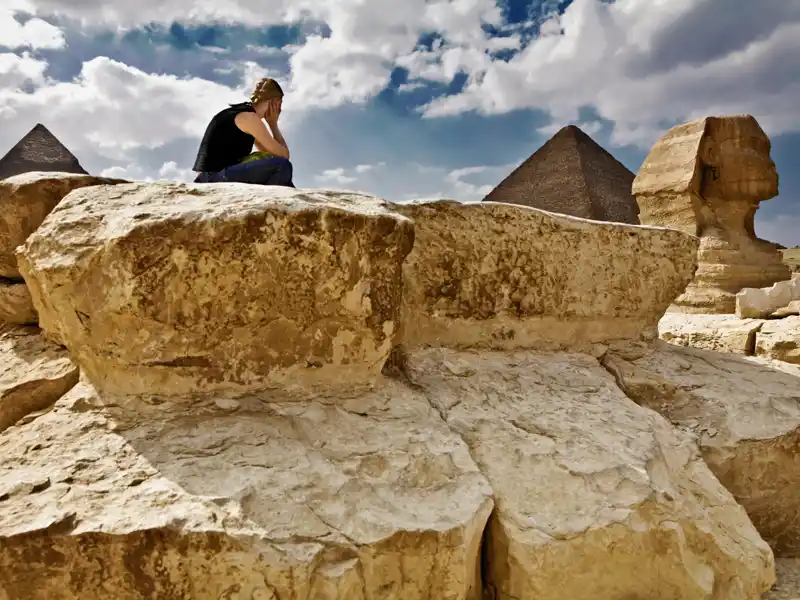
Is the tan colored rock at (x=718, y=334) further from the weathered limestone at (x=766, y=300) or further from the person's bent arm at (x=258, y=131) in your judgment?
the person's bent arm at (x=258, y=131)

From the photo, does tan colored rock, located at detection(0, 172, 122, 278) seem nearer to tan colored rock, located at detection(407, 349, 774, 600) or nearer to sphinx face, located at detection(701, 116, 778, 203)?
tan colored rock, located at detection(407, 349, 774, 600)

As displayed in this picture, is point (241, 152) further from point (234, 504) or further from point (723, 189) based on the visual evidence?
point (723, 189)

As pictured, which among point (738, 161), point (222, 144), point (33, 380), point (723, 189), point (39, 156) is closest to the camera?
point (33, 380)

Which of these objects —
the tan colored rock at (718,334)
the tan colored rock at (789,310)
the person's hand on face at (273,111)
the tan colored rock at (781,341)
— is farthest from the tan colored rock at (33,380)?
the tan colored rock at (789,310)

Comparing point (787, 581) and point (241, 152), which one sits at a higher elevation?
point (241, 152)

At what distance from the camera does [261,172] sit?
8.05 feet

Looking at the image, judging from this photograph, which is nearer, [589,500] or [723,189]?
[589,500]

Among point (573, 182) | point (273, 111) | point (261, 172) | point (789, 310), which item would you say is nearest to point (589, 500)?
point (261, 172)

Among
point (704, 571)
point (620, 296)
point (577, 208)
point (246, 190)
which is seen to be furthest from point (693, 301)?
point (577, 208)

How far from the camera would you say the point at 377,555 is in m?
1.14

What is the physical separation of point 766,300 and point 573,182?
12086 millimetres

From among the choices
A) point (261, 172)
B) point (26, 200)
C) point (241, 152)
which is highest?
point (241, 152)

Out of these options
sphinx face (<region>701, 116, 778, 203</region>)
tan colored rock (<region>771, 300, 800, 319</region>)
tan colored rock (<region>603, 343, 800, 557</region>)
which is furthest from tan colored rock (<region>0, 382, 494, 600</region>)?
sphinx face (<region>701, 116, 778, 203</region>)

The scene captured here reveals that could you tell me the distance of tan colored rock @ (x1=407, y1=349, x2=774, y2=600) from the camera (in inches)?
51.7
